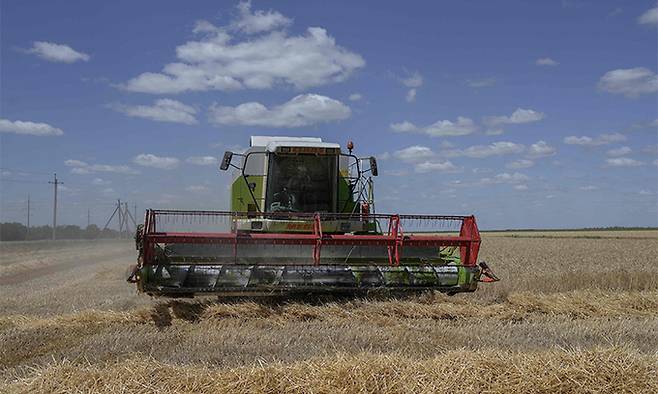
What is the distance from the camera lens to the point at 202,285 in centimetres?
845

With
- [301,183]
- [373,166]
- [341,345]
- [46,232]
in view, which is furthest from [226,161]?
[46,232]

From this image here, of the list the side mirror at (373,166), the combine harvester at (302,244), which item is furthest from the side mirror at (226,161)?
the side mirror at (373,166)

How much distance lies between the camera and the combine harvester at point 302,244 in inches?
331

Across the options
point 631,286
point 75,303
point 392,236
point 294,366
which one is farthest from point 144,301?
point 631,286

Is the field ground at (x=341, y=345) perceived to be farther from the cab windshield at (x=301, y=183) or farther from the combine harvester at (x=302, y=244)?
the cab windshield at (x=301, y=183)

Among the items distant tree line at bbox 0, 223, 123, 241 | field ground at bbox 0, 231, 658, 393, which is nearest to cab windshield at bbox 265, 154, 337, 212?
field ground at bbox 0, 231, 658, 393

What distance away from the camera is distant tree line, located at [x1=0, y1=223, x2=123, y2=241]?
6444 centimetres

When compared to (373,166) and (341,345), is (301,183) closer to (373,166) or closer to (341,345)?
(373,166)

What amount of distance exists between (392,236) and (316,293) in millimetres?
1381

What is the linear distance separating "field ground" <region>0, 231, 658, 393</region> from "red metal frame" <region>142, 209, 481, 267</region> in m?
0.78

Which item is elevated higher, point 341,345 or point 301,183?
point 301,183

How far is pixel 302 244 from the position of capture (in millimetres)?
8797

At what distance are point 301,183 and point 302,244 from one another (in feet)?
7.50

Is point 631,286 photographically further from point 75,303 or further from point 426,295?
point 75,303
